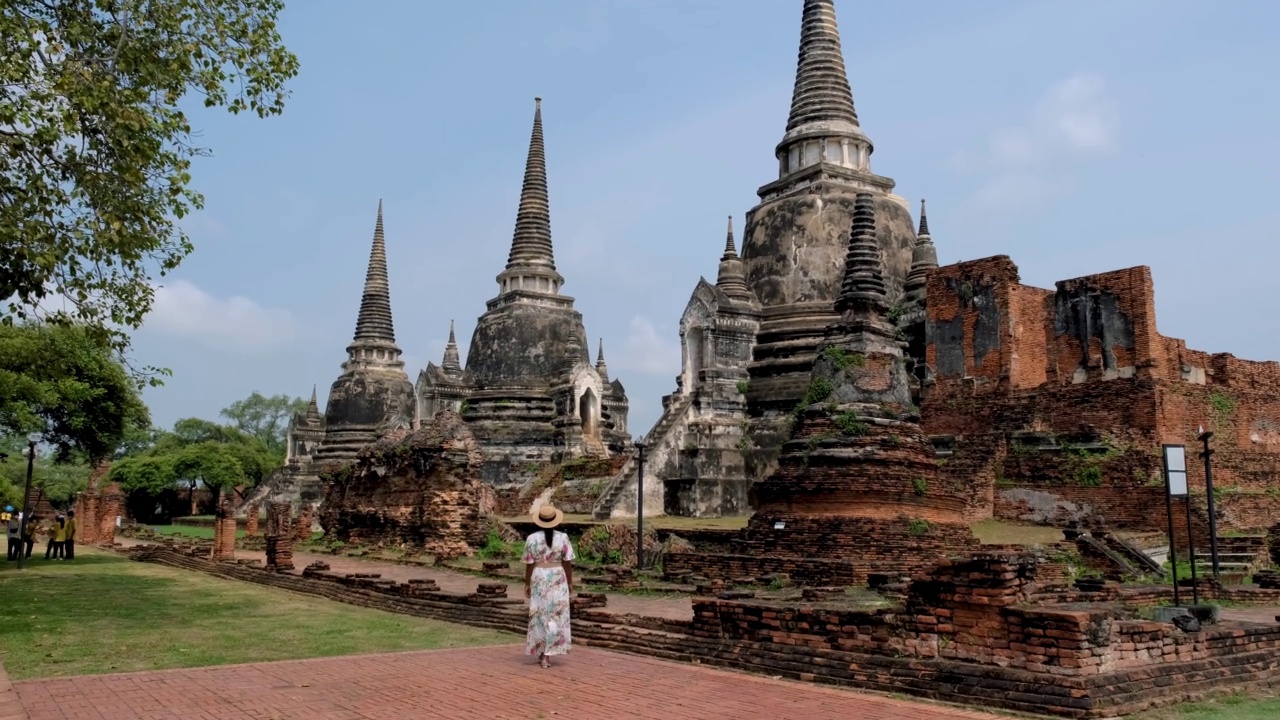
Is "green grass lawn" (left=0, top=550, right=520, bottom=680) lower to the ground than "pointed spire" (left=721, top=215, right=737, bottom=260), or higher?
lower

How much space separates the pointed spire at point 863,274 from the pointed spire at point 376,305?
2915 cm

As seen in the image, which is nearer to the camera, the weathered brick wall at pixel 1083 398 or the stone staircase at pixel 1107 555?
the stone staircase at pixel 1107 555

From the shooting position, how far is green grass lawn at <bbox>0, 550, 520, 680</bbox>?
8.43 metres

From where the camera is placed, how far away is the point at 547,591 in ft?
27.6

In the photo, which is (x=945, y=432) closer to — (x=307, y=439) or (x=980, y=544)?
(x=980, y=544)

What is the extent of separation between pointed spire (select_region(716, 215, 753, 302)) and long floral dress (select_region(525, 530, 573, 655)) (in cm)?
1790

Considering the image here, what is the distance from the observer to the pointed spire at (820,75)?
91.2 ft

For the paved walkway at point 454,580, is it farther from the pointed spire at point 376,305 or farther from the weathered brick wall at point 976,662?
the pointed spire at point 376,305

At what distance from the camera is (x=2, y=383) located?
16641 mm

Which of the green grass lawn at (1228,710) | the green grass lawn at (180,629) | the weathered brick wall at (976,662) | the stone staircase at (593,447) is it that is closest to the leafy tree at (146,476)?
the stone staircase at (593,447)

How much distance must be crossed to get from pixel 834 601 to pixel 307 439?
124 feet

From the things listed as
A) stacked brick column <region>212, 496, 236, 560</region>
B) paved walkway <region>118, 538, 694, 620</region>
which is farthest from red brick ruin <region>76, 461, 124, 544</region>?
stacked brick column <region>212, 496, 236, 560</region>

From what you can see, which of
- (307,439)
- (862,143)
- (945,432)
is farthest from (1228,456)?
(307,439)

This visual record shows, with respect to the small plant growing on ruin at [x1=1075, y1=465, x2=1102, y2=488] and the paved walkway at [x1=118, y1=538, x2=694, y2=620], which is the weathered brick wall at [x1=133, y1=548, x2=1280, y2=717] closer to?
the paved walkway at [x1=118, y1=538, x2=694, y2=620]
